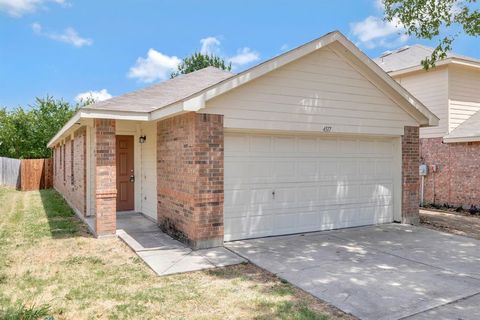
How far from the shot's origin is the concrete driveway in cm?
426

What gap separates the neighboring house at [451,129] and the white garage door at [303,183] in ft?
17.2

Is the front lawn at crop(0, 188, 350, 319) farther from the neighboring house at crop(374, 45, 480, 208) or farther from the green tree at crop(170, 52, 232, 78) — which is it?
the green tree at crop(170, 52, 232, 78)

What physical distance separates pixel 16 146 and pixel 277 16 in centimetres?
2263

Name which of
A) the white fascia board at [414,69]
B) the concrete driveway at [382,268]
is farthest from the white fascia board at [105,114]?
the white fascia board at [414,69]

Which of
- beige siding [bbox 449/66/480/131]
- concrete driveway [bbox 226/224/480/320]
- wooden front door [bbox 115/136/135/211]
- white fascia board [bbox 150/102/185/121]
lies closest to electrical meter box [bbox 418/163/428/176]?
beige siding [bbox 449/66/480/131]

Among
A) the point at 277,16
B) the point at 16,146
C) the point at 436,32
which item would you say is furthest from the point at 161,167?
the point at 16,146

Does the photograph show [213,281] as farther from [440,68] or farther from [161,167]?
[440,68]

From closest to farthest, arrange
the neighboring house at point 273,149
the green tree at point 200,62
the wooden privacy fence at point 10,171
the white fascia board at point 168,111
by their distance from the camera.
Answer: the white fascia board at point 168,111 < the neighboring house at point 273,149 < the wooden privacy fence at point 10,171 < the green tree at point 200,62

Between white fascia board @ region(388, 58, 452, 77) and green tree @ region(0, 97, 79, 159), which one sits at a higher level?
white fascia board @ region(388, 58, 452, 77)

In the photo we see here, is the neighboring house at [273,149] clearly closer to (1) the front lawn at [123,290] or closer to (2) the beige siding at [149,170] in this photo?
(2) the beige siding at [149,170]

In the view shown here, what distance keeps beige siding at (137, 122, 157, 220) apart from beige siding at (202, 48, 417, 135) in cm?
299

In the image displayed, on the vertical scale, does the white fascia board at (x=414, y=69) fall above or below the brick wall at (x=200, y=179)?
above

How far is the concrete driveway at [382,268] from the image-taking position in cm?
426

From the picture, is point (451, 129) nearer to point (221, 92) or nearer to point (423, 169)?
point (423, 169)
